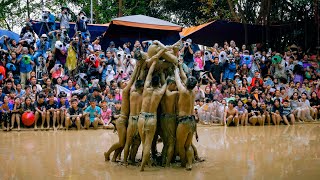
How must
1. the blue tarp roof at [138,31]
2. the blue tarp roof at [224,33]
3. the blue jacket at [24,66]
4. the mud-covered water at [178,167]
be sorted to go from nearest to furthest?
the mud-covered water at [178,167], the blue jacket at [24,66], the blue tarp roof at [138,31], the blue tarp roof at [224,33]

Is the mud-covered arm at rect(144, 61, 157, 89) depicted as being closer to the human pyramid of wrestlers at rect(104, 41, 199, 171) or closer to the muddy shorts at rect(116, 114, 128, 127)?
the human pyramid of wrestlers at rect(104, 41, 199, 171)

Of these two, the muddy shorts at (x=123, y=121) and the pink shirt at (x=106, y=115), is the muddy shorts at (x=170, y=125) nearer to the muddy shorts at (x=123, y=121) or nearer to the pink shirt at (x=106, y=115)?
the muddy shorts at (x=123, y=121)

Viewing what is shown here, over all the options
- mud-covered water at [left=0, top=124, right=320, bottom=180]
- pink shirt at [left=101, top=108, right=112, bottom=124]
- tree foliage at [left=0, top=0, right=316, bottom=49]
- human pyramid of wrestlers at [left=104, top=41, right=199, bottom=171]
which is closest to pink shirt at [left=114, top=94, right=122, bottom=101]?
pink shirt at [left=101, top=108, right=112, bottom=124]

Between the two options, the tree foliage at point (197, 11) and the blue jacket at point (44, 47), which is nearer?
the blue jacket at point (44, 47)

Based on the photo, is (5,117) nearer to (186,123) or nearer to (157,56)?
(157,56)

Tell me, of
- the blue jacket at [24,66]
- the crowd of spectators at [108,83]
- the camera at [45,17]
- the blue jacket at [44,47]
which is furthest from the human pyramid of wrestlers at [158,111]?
the camera at [45,17]

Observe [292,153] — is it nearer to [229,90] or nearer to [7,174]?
[7,174]

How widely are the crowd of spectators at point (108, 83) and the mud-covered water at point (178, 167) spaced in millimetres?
977

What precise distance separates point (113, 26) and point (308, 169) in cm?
1184

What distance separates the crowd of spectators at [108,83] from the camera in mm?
11609

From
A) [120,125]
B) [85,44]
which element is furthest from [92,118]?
[120,125]

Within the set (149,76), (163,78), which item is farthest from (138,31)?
(149,76)

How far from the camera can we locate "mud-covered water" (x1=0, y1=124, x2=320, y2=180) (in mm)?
5945

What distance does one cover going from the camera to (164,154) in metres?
6.63
